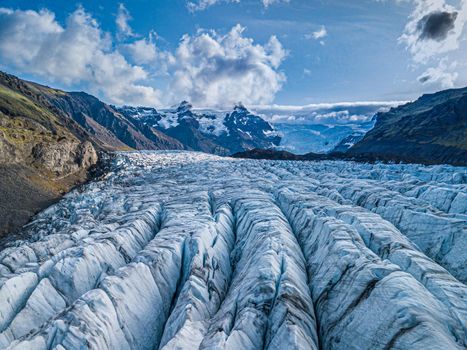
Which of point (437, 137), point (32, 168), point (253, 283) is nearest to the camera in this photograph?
point (253, 283)

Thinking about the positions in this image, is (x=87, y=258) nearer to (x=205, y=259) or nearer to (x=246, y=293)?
(x=205, y=259)

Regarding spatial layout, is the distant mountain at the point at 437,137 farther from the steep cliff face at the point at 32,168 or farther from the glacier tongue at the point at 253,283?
the glacier tongue at the point at 253,283

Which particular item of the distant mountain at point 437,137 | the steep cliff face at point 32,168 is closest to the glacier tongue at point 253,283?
the steep cliff face at point 32,168

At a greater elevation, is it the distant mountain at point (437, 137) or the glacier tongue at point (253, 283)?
the distant mountain at point (437, 137)

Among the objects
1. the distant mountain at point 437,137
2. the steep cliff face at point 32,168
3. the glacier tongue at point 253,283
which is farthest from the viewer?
the distant mountain at point 437,137

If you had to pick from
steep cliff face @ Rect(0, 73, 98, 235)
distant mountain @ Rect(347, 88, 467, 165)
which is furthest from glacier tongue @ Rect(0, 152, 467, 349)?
distant mountain @ Rect(347, 88, 467, 165)

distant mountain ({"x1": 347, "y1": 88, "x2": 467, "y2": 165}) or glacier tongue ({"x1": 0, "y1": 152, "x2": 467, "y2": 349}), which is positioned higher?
distant mountain ({"x1": 347, "y1": 88, "x2": 467, "y2": 165})

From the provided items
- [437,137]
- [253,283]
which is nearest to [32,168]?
[253,283]

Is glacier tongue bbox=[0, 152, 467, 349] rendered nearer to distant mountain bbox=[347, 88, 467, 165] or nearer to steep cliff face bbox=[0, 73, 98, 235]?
steep cliff face bbox=[0, 73, 98, 235]

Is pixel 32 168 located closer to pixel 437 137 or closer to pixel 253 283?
pixel 253 283
